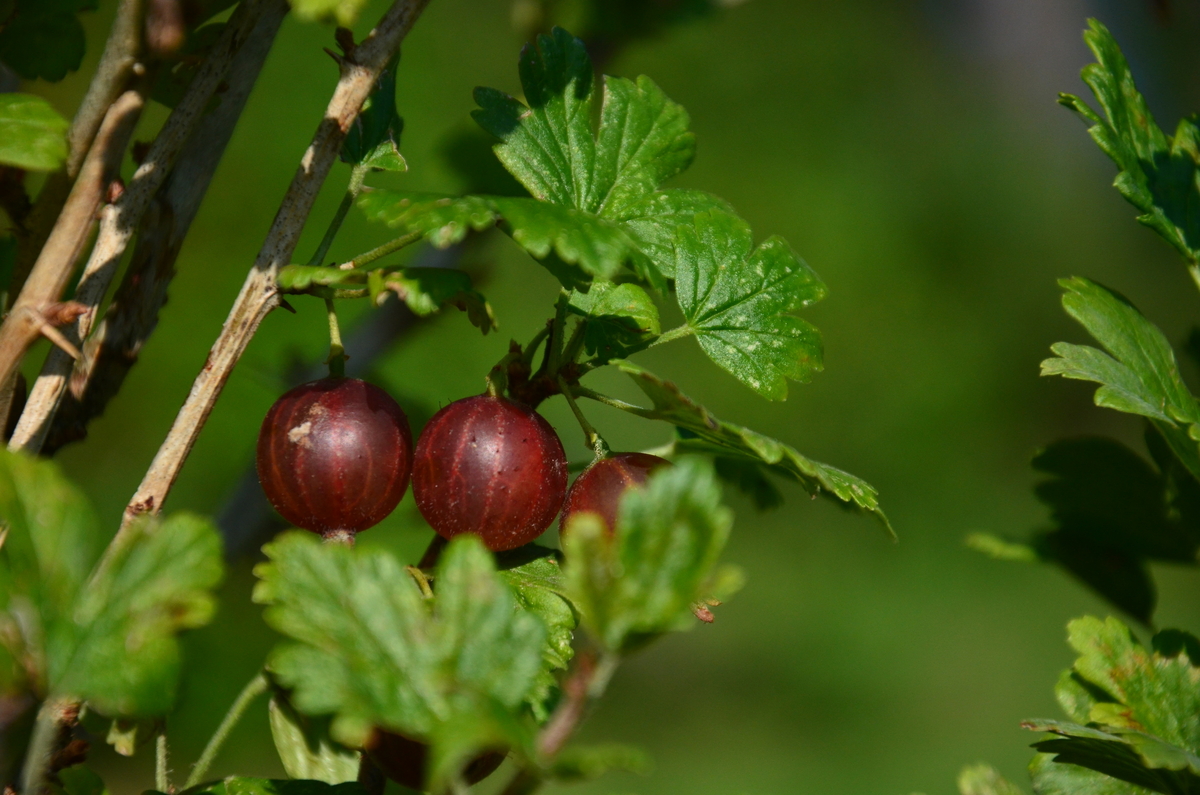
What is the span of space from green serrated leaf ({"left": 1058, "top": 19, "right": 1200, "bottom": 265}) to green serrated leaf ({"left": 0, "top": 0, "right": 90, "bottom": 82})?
632 mm

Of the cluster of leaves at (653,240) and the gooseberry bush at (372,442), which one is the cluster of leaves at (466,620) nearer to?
the gooseberry bush at (372,442)

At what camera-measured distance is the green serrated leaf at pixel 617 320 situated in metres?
0.61

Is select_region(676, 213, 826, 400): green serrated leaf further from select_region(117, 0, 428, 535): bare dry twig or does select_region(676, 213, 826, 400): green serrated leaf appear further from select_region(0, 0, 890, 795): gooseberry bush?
select_region(117, 0, 428, 535): bare dry twig

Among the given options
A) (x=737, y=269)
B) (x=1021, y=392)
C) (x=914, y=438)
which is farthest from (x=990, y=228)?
(x=737, y=269)

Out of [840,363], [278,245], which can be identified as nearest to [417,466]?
[278,245]

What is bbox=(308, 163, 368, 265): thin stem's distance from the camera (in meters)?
0.52

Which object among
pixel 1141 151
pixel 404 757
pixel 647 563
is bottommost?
pixel 404 757

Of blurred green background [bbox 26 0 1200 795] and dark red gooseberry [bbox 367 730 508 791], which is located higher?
dark red gooseberry [bbox 367 730 508 791]

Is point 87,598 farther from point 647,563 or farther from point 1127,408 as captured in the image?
point 1127,408

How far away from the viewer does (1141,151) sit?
0.71m

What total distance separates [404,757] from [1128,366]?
49 centimetres

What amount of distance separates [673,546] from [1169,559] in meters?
0.61

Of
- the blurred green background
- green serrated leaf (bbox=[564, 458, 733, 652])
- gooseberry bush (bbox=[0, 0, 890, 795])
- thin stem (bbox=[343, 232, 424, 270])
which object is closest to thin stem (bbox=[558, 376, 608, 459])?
gooseberry bush (bbox=[0, 0, 890, 795])

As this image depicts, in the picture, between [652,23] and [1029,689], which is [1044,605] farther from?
[652,23]
